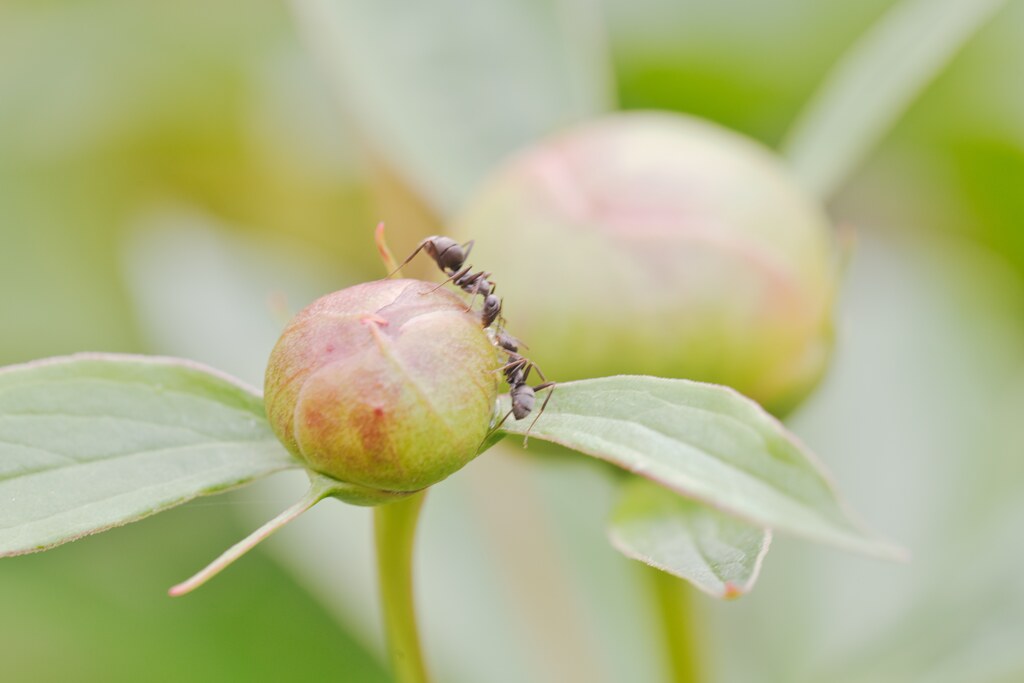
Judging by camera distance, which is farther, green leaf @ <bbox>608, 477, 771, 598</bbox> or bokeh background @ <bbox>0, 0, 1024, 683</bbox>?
bokeh background @ <bbox>0, 0, 1024, 683</bbox>

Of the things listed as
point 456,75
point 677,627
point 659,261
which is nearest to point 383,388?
point 659,261

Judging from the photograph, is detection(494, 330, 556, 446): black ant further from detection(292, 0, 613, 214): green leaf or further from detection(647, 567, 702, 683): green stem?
detection(292, 0, 613, 214): green leaf

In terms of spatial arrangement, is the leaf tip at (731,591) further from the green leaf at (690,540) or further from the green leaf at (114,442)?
the green leaf at (114,442)

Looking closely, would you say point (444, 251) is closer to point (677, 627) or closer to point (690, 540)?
point (690, 540)

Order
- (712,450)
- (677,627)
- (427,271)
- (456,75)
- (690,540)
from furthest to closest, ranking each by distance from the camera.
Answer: (456,75) < (427,271) < (677,627) < (690,540) < (712,450)

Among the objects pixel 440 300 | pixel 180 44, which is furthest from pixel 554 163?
pixel 180 44

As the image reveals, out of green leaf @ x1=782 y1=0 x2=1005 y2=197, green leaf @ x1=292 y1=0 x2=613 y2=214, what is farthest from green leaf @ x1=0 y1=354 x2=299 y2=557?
green leaf @ x1=782 y1=0 x2=1005 y2=197
